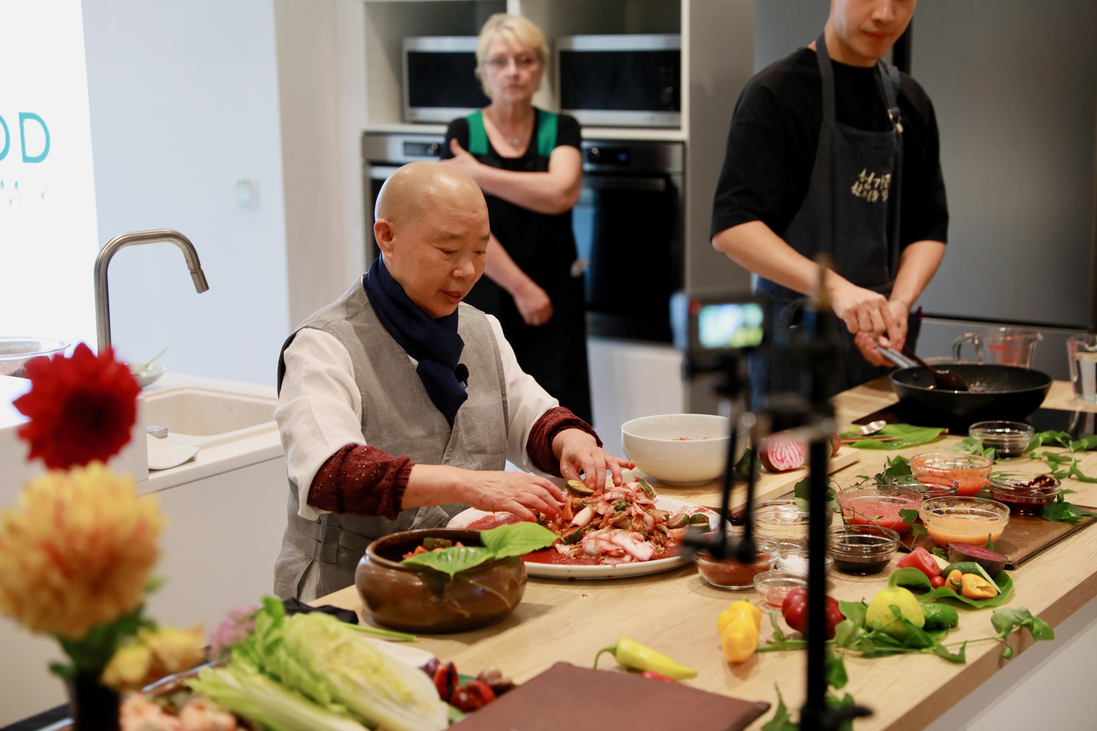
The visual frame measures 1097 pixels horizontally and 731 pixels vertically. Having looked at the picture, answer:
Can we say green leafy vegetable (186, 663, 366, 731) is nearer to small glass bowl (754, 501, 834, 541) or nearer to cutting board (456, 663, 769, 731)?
cutting board (456, 663, 769, 731)

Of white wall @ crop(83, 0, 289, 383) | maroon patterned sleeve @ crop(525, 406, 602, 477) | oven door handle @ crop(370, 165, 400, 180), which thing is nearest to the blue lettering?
white wall @ crop(83, 0, 289, 383)

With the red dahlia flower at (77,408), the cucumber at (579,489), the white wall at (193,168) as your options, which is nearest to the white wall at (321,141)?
the white wall at (193,168)

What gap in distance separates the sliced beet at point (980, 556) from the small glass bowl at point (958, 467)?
0.25 m

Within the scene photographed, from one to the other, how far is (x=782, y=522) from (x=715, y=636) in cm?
30

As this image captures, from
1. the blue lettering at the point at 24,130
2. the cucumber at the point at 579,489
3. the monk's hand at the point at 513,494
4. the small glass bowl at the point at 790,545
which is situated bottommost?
the small glass bowl at the point at 790,545

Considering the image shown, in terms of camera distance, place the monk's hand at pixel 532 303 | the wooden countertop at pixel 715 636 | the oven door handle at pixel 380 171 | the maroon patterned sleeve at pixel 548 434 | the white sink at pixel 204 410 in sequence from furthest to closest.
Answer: the oven door handle at pixel 380 171 → the monk's hand at pixel 532 303 → the white sink at pixel 204 410 → the maroon patterned sleeve at pixel 548 434 → the wooden countertop at pixel 715 636

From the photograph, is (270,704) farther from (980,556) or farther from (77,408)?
(980,556)

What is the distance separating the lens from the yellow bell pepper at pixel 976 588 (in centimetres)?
127

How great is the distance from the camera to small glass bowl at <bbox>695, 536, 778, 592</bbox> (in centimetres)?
132

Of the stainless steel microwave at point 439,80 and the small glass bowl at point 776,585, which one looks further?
the stainless steel microwave at point 439,80

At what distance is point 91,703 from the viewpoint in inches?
28.5

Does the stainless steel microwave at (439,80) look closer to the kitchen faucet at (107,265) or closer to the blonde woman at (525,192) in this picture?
the blonde woman at (525,192)

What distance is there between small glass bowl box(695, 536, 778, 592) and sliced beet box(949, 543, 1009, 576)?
0.25 m

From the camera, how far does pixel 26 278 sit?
14.2ft
